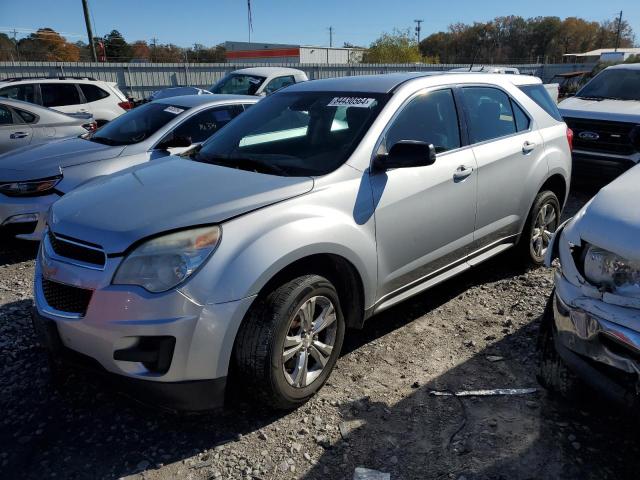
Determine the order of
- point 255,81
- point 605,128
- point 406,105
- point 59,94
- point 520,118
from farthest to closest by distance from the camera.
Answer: point 255,81 → point 59,94 → point 605,128 → point 520,118 → point 406,105

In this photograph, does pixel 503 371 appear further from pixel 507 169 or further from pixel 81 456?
pixel 81 456

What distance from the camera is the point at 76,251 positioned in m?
2.62

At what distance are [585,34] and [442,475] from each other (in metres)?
111

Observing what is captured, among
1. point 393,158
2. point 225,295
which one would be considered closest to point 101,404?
point 225,295

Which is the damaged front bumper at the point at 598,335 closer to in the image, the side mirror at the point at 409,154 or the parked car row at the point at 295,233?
the parked car row at the point at 295,233

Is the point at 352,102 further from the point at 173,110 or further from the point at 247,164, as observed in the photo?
the point at 173,110

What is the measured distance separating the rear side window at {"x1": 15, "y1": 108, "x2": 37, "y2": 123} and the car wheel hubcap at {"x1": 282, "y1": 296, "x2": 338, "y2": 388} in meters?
6.83

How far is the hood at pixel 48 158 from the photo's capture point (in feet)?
16.9

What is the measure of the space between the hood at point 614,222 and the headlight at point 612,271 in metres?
0.05

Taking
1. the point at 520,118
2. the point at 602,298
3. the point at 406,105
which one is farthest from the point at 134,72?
the point at 602,298

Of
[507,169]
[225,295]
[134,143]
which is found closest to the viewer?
[225,295]

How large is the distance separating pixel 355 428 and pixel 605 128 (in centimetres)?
626

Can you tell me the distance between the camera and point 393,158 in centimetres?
307

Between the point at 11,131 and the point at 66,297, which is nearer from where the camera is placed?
the point at 66,297
